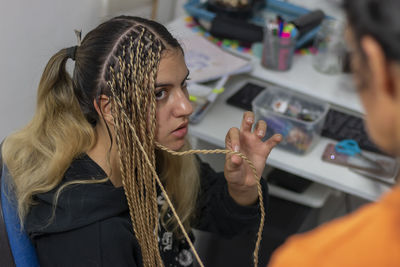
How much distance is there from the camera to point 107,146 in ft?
3.28

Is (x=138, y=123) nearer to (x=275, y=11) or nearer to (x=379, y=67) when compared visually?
(x=379, y=67)

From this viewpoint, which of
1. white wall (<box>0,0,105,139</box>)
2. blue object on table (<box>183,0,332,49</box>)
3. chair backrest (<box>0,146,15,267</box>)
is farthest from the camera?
blue object on table (<box>183,0,332,49</box>)

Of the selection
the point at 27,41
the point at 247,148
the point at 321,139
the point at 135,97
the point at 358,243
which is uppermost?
the point at 358,243

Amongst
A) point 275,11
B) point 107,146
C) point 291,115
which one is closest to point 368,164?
point 291,115

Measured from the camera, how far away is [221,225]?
1.17 metres

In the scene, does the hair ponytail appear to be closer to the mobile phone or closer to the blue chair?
the blue chair

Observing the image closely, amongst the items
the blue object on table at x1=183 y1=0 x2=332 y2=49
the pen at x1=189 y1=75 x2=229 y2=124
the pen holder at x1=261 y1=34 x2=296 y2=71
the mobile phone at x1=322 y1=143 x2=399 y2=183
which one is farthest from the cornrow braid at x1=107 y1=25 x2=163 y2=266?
the blue object on table at x1=183 y1=0 x2=332 y2=49

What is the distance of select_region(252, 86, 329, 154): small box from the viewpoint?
4.57ft

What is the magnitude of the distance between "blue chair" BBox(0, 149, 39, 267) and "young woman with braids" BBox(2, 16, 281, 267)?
0.01 m

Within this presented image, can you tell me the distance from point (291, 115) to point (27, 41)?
0.80 metres

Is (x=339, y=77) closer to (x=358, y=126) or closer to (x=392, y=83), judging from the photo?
(x=358, y=126)

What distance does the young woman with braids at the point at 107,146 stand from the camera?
2.98ft

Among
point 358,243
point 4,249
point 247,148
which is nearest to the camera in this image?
point 358,243

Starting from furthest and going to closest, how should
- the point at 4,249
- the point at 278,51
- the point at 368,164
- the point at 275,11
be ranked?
the point at 275,11
the point at 278,51
the point at 368,164
the point at 4,249
